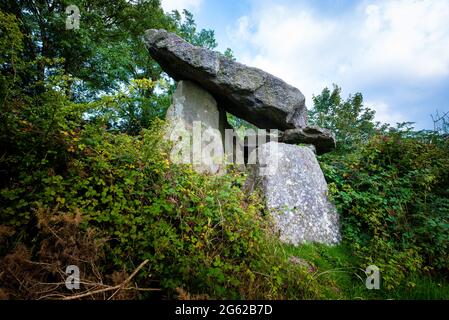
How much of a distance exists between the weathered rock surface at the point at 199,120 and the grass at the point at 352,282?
2.99 meters

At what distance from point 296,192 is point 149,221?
3.20 metres

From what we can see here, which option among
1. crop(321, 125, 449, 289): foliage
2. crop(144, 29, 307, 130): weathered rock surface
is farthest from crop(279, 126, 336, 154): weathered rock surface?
crop(321, 125, 449, 289): foliage

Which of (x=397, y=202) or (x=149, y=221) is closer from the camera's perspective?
(x=149, y=221)

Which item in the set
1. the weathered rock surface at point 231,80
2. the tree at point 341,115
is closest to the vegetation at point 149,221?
the weathered rock surface at point 231,80

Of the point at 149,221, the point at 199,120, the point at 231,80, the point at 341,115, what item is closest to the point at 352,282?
the point at 149,221

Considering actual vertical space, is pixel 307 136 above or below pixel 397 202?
above

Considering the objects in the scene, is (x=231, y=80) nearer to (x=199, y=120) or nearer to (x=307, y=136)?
(x=199, y=120)

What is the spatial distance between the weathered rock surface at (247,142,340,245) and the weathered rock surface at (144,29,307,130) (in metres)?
1.56

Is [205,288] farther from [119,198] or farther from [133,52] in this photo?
[133,52]

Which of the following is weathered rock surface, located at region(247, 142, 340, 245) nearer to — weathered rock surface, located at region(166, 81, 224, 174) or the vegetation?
the vegetation

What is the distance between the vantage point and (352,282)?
296 centimetres

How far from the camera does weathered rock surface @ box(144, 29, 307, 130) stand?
5824mm
